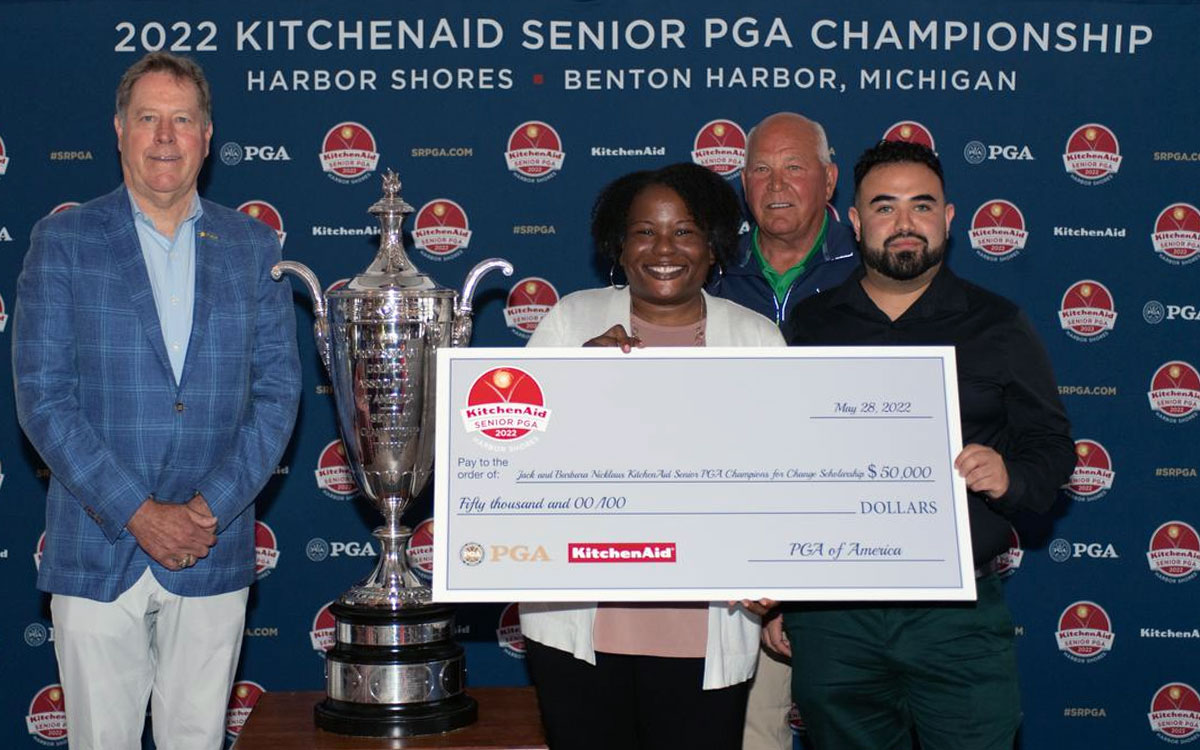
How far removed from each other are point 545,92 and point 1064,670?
7.97ft

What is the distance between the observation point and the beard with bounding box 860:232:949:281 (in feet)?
8.27

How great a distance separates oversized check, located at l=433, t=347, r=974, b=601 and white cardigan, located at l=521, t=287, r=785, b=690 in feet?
0.67

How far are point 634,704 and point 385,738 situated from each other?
49 cm

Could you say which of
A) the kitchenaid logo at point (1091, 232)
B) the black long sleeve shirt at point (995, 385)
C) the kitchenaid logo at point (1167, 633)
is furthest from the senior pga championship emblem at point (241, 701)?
the kitchenaid logo at point (1091, 232)

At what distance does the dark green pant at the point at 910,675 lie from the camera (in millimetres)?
2441

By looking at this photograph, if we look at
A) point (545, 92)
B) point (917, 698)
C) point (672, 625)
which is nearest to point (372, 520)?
point (545, 92)

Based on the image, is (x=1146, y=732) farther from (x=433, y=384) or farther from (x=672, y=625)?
(x=433, y=384)

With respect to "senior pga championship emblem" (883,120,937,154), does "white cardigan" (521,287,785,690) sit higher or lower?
lower

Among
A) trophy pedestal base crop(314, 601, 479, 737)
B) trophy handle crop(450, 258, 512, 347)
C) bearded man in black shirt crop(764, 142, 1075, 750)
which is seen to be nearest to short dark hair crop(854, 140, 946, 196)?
bearded man in black shirt crop(764, 142, 1075, 750)

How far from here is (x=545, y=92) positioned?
159 inches

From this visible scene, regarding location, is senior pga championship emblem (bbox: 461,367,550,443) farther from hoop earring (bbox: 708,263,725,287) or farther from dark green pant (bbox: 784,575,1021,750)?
hoop earring (bbox: 708,263,725,287)

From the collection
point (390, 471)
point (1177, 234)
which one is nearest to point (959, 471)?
point (390, 471)

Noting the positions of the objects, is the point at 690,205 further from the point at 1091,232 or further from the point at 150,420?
the point at 1091,232

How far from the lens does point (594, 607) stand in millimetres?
2537
